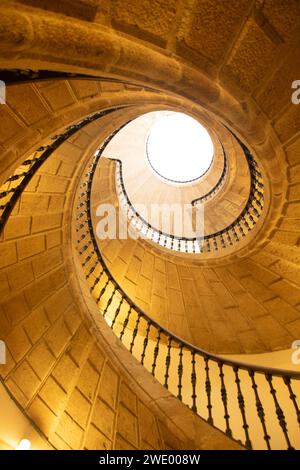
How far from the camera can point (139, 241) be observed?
7.23 metres

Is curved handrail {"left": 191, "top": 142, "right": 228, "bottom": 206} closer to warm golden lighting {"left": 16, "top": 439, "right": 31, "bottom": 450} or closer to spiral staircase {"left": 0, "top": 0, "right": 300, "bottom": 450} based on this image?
spiral staircase {"left": 0, "top": 0, "right": 300, "bottom": 450}

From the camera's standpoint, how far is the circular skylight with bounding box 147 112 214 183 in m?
12.1

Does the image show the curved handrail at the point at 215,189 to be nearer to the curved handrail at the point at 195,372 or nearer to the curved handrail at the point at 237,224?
the curved handrail at the point at 237,224

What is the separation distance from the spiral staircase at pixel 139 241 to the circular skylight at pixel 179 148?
3390mm

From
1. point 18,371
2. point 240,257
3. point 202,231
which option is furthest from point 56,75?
point 202,231

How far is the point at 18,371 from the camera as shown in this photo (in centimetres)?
364

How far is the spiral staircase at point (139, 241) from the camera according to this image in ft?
5.74

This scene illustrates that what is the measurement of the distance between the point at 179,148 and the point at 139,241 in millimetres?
7534

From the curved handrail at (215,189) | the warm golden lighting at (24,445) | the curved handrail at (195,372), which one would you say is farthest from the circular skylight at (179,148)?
the warm golden lighting at (24,445)

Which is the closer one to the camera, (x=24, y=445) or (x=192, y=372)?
(x=24, y=445)

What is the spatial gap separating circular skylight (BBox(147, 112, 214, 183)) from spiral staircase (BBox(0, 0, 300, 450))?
3390 millimetres

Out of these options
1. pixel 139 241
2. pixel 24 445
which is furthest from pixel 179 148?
pixel 24 445

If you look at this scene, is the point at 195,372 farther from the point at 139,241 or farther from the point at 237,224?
the point at 237,224
